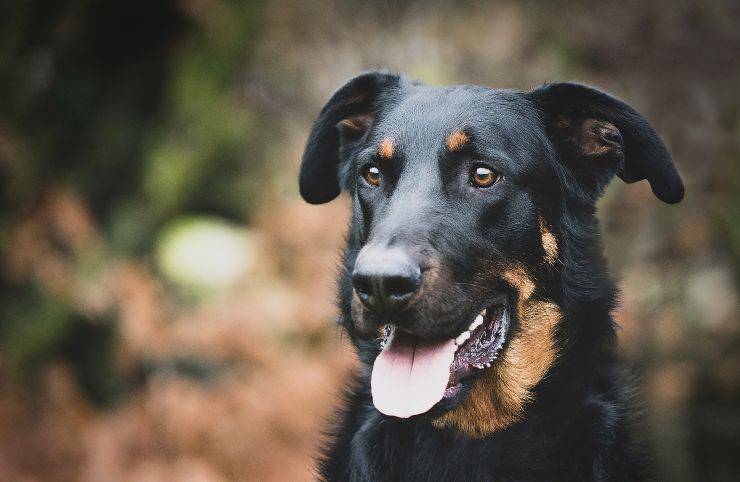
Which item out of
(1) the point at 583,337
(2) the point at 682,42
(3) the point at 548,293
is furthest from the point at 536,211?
(2) the point at 682,42

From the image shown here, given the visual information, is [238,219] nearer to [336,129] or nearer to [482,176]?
[336,129]

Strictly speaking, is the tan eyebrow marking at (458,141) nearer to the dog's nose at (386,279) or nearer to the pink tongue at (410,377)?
the dog's nose at (386,279)

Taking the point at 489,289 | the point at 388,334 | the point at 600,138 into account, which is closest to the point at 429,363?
the point at 388,334

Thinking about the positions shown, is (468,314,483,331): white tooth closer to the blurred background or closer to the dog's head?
the dog's head

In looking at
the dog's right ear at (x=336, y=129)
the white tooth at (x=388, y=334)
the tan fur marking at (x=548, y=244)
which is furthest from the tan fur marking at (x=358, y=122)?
the white tooth at (x=388, y=334)

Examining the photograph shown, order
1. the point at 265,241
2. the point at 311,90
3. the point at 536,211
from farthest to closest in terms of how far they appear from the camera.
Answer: the point at 311,90
the point at 265,241
the point at 536,211

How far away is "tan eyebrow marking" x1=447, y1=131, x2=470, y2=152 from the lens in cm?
320

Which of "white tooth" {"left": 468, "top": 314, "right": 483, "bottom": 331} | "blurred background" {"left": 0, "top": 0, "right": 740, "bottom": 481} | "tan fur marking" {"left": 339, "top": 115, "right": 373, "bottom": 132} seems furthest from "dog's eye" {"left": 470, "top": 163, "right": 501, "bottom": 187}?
"blurred background" {"left": 0, "top": 0, "right": 740, "bottom": 481}

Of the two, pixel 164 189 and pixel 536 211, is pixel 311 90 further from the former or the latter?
pixel 536 211

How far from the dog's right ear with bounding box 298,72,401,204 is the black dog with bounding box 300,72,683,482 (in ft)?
0.81

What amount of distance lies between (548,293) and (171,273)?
5.18m

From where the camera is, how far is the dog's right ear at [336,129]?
373cm

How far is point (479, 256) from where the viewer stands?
3062 millimetres

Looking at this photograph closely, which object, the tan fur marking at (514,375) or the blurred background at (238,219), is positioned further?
the blurred background at (238,219)
